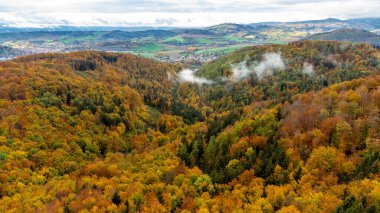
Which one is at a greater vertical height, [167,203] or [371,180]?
[371,180]

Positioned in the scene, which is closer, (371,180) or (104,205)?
(371,180)

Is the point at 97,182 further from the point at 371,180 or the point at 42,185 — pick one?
the point at 371,180

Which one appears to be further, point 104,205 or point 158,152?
point 158,152

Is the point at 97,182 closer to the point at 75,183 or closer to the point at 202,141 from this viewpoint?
the point at 75,183

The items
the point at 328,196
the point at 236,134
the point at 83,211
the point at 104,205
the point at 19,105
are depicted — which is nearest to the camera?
the point at 328,196

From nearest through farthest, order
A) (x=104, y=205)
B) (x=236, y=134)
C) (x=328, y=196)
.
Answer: (x=328, y=196)
(x=104, y=205)
(x=236, y=134)

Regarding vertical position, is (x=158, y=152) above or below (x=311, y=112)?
below

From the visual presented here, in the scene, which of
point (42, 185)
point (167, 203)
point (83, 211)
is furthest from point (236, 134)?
point (42, 185)

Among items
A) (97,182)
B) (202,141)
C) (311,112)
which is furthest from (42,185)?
(311,112)

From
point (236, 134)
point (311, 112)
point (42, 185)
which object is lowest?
point (42, 185)
